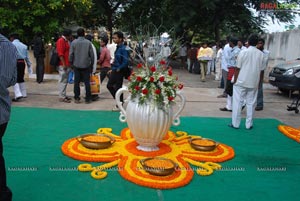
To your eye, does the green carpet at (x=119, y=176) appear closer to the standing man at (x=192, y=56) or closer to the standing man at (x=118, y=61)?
the standing man at (x=118, y=61)

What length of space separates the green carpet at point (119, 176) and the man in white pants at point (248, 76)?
0.48m

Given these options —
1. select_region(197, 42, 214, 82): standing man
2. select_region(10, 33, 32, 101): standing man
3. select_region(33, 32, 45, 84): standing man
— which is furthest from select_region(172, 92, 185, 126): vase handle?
select_region(197, 42, 214, 82): standing man

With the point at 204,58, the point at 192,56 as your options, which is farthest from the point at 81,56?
the point at 192,56

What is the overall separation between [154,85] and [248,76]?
7.74 feet

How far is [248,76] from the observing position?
232 inches

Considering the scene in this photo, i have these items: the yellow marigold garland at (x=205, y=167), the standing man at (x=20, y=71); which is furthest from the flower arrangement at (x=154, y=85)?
the standing man at (x=20, y=71)

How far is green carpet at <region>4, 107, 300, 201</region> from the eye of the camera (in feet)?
11.2

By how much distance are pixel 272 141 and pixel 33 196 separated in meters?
3.94

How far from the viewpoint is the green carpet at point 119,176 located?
11.2ft

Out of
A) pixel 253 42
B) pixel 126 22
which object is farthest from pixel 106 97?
pixel 126 22

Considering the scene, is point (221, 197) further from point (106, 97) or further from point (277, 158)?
point (106, 97)

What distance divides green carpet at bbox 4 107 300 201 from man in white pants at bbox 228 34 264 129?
1.59ft

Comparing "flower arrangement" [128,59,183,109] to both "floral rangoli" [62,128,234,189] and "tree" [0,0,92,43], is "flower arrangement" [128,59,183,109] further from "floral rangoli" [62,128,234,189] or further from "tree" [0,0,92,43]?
"tree" [0,0,92,43]

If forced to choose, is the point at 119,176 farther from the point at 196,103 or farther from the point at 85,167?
the point at 196,103
